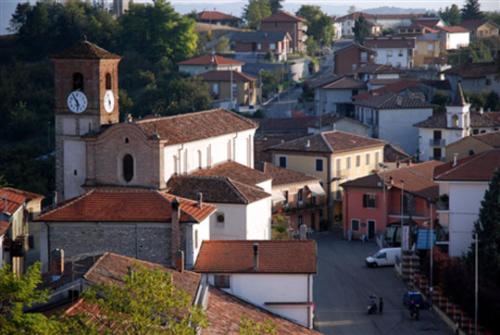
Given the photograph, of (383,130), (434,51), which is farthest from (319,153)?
(434,51)

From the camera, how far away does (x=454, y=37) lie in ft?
366

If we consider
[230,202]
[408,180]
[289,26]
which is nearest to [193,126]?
[230,202]

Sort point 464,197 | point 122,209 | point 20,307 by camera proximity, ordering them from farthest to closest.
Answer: point 464,197 → point 122,209 → point 20,307

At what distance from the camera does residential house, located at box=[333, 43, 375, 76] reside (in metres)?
97.3

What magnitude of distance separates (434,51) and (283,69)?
48.0 feet

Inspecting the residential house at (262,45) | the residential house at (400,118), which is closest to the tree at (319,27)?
the residential house at (262,45)

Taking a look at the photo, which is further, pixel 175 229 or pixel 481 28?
pixel 481 28

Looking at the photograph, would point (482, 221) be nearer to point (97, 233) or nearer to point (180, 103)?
point (97, 233)

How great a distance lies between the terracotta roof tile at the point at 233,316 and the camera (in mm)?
30719

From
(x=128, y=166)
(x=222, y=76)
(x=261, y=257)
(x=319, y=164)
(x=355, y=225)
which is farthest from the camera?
(x=222, y=76)

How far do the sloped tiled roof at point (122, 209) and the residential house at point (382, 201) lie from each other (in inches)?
630

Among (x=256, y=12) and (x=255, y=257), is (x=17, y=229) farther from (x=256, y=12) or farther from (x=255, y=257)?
(x=256, y=12)

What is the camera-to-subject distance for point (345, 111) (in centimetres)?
8288

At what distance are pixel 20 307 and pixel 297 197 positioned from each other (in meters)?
37.1
